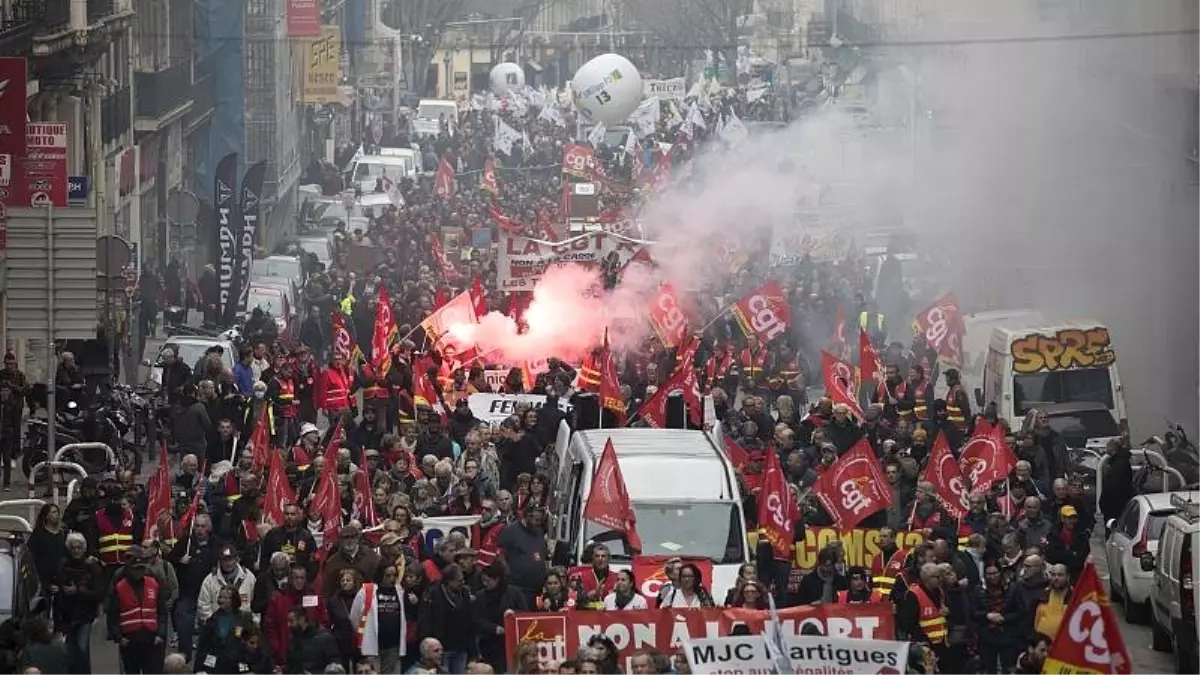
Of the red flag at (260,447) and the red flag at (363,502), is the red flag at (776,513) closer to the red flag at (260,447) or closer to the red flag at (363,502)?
the red flag at (363,502)

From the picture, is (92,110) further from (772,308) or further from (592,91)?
(592,91)

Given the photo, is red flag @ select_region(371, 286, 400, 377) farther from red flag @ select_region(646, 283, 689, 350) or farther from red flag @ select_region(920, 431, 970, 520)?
red flag @ select_region(920, 431, 970, 520)

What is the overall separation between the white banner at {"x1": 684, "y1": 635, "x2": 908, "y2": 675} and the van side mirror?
17.2ft

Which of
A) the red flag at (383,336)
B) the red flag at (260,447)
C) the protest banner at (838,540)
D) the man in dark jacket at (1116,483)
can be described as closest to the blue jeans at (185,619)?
the red flag at (260,447)

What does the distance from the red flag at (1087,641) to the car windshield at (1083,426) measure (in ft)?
49.6

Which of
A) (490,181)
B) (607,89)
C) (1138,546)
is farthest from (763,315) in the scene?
(607,89)

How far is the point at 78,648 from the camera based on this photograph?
19.1 meters

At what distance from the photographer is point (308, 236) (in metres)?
59.2

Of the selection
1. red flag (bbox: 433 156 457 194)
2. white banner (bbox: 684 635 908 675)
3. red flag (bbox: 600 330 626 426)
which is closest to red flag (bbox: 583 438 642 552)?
white banner (bbox: 684 635 908 675)

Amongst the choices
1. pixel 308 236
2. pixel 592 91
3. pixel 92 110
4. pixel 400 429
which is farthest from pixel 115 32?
pixel 592 91

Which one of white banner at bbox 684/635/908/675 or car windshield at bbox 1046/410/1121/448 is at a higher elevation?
white banner at bbox 684/635/908/675

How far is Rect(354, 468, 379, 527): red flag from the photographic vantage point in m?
21.4

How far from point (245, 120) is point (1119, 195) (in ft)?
74.0

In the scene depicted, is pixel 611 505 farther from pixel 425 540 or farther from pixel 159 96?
pixel 159 96
